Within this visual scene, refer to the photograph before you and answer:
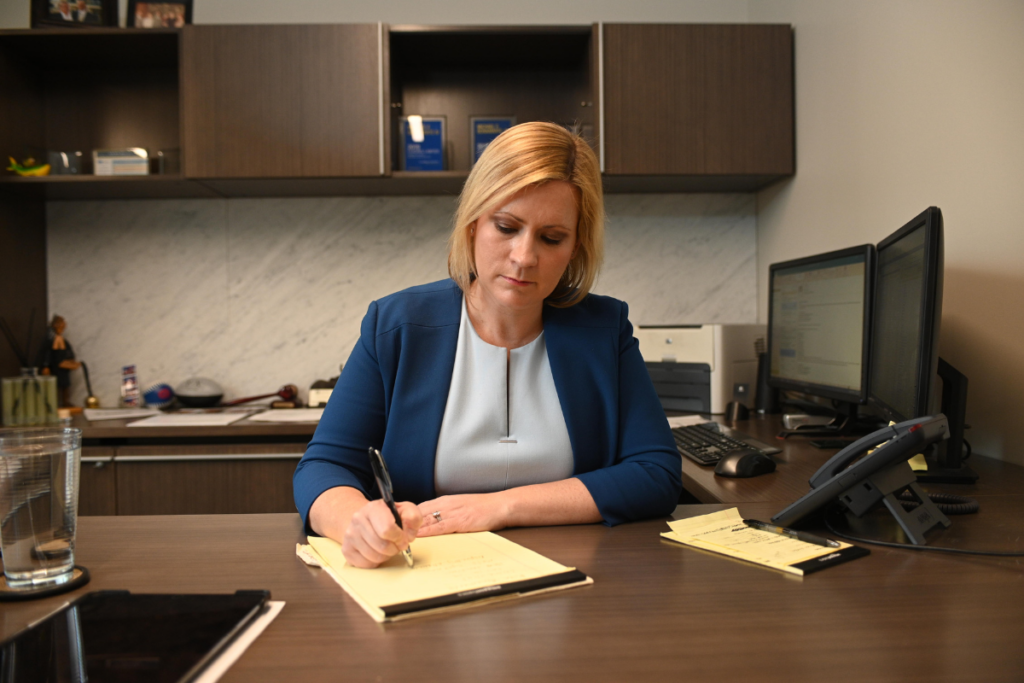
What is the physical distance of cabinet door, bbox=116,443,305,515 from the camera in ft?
7.82

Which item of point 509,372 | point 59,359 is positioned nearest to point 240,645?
point 509,372

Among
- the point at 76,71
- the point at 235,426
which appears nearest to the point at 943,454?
the point at 235,426

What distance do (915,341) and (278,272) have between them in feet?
7.89

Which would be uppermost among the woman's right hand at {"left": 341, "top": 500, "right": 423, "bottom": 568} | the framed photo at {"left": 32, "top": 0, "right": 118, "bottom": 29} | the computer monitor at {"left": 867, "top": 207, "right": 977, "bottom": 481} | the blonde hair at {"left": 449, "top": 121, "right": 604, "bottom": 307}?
the framed photo at {"left": 32, "top": 0, "right": 118, "bottom": 29}

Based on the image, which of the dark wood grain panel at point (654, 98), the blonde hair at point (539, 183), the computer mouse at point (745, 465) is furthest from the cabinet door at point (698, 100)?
the computer mouse at point (745, 465)

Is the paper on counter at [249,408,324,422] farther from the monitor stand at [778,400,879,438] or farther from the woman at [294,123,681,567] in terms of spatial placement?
the monitor stand at [778,400,879,438]

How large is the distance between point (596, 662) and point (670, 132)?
2.30m

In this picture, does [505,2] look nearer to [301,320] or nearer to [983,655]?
[301,320]

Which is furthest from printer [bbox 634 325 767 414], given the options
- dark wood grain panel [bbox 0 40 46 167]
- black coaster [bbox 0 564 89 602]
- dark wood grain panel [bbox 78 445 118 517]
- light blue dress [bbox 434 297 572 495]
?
dark wood grain panel [bbox 0 40 46 167]

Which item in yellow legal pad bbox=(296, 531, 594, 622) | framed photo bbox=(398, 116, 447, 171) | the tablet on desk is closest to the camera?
the tablet on desk

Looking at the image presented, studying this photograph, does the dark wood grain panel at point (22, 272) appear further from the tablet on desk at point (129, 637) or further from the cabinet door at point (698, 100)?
the tablet on desk at point (129, 637)

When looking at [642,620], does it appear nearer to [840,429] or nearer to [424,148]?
[840,429]

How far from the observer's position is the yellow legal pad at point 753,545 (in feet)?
2.75

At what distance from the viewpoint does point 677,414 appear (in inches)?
99.6
